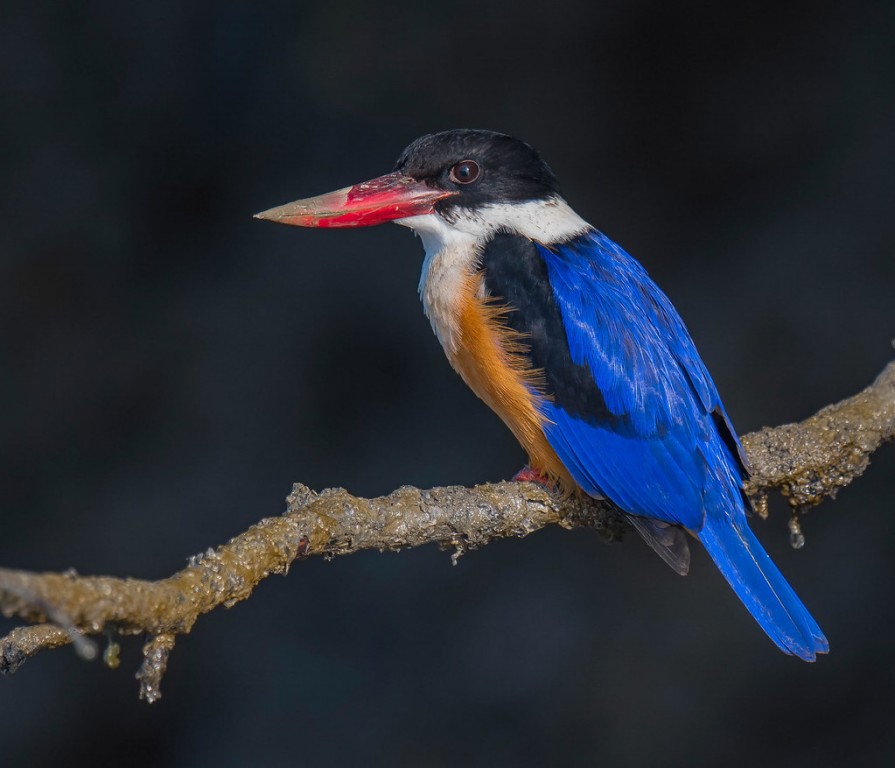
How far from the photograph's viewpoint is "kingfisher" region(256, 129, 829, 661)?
2.16m

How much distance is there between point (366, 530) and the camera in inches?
73.3

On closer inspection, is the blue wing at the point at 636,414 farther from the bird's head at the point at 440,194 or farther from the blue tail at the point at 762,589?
the bird's head at the point at 440,194

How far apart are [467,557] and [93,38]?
1940 millimetres

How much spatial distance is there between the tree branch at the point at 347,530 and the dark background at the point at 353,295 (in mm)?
1196

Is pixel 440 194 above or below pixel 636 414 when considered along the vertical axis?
above

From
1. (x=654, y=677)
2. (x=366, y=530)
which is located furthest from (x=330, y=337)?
(x=366, y=530)

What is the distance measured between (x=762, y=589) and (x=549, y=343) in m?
0.57

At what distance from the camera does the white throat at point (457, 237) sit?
2328mm

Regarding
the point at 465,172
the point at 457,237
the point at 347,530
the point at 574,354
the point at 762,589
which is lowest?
the point at 762,589

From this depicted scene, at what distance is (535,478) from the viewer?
92.4 inches

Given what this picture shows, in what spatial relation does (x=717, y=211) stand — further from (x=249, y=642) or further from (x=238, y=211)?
(x=249, y=642)

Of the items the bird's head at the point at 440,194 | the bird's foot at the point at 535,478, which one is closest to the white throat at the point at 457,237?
the bird's head at the point at 440,194

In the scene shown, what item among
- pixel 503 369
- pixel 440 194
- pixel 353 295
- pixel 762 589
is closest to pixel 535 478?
pixel 503 369

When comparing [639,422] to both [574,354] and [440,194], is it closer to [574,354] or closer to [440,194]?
[574,354]
